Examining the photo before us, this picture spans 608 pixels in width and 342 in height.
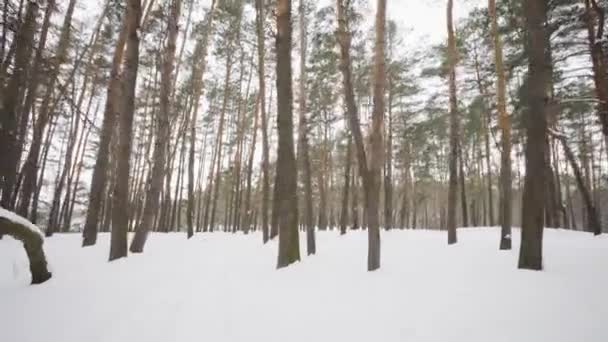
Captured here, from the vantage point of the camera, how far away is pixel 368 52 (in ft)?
47.4

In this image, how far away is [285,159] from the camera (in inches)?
230

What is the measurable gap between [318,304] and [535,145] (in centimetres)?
408

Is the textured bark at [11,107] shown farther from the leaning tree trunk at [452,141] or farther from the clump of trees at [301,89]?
the leaning tree trunk at [452,141]

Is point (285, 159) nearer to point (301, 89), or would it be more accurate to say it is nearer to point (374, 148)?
point (374, 148)

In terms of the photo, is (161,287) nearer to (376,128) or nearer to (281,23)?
(376,128)

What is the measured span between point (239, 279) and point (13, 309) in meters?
2.65

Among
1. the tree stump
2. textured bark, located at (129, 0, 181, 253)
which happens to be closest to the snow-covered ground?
the tree stump

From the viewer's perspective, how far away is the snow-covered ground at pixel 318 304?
8.77 feet

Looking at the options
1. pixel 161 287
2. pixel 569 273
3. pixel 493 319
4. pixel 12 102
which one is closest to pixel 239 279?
pixel 161 287

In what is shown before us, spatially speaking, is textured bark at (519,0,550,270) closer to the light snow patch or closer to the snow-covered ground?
the snow-covered ground

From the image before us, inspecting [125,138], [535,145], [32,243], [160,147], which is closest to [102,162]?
[160,147]

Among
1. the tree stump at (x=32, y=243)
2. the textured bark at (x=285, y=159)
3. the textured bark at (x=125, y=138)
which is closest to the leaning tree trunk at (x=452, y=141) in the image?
the textured bark at (x=285, y=159)

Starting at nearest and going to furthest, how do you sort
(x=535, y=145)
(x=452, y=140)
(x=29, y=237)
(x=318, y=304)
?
1. (x=318, y=304)
2. (x=29, y=237)
3. (x=535, y=145)
4. (x=452, y=140)

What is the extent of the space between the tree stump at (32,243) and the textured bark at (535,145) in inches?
276
